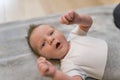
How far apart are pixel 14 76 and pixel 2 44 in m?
0.22

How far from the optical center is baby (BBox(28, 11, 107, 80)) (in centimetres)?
103

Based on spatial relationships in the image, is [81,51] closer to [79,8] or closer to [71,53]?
[71,53]

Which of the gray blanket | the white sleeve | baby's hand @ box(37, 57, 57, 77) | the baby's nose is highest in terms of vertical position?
baby's hand @ box(37, 57, 57, 77)

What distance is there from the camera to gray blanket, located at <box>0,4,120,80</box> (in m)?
1.10

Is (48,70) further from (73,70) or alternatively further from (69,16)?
(69,16)

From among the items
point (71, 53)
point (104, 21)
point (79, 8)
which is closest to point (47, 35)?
point (71, 53)

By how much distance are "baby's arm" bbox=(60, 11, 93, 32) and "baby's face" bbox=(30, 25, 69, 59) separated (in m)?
0.08

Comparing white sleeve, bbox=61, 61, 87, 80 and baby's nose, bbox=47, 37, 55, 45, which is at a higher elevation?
baby's nose, bbox=47, 37, 55, 45

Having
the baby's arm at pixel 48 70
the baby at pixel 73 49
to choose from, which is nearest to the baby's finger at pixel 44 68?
the baby's arm at pixel 48 70

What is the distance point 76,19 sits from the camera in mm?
1092

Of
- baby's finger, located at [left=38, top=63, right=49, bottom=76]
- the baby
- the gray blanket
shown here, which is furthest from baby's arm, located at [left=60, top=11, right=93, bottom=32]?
baby's finger, located at [left=38, top=63, right=49, bottom=76]

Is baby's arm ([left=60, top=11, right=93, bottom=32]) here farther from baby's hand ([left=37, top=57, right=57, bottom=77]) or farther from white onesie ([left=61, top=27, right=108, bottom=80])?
baby's hand ([left=37, top=57, right=57, bottom=77])

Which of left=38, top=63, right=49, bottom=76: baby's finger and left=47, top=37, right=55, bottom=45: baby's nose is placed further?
left=47, top=37, right=55, bottom=45: baby's nose

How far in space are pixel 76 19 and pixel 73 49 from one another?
0.43ft
